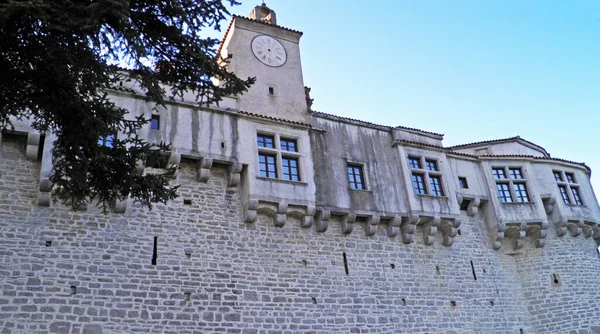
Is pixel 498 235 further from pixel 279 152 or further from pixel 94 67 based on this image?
pixel 94 67

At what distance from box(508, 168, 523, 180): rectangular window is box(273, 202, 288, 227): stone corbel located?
9564 mm

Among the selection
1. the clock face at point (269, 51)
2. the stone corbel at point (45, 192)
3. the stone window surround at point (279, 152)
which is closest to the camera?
the stone corbel at point (45, 192)

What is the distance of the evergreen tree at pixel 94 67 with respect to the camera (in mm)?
7914

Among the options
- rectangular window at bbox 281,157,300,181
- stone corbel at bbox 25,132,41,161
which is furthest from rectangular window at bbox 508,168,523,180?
stone corbel at bbox 25,132,41,161

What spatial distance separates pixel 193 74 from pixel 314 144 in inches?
306

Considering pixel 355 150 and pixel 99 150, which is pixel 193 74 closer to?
pixel 99 150

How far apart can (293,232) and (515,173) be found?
377 inches

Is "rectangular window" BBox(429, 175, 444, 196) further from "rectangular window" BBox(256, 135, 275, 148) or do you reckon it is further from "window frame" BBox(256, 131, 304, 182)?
"rectangular window" BBox(256, 135, 275, 148)

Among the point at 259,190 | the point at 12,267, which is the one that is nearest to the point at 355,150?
the point at 259,190

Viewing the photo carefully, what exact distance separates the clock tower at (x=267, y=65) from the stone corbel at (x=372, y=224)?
3.69 meters

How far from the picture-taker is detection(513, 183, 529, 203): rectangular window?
63.4 feet

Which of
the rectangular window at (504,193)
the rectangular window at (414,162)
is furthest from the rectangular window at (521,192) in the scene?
the rectangular window at (414,162)

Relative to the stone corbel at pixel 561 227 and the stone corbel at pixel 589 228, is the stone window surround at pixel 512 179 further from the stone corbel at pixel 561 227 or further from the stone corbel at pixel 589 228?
the stone corbel at pixel 589 228

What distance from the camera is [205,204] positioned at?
14.2 meters
